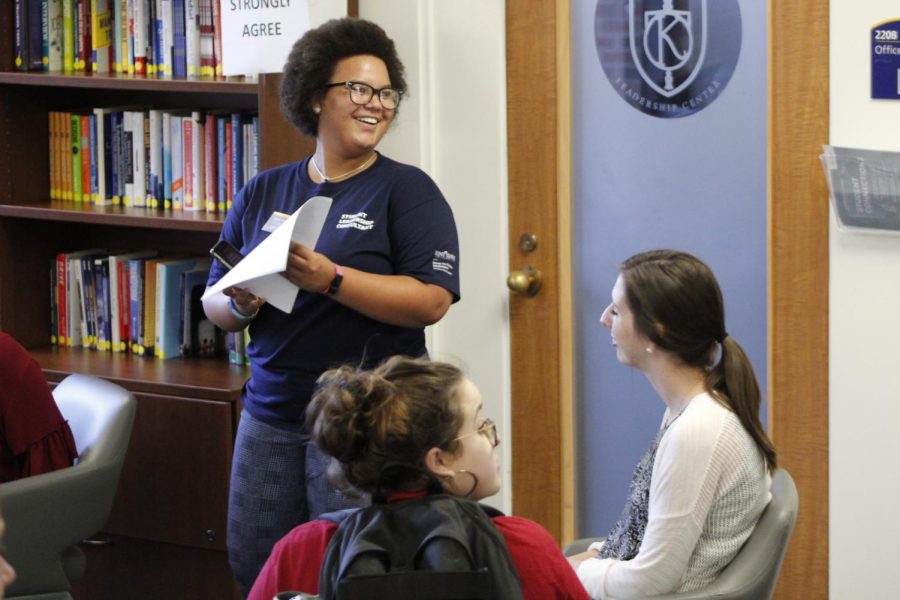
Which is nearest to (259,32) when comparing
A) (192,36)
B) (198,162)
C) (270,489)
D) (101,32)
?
(192,36)

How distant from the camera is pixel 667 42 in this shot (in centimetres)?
305

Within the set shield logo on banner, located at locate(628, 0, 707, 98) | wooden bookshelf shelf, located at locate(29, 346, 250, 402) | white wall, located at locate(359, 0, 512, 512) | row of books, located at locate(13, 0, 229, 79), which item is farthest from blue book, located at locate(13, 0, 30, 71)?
shield logo on banner, located at locate(628, 0, 707, 98)

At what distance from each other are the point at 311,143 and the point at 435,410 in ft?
5.46

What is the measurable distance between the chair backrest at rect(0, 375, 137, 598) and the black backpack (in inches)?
44.8

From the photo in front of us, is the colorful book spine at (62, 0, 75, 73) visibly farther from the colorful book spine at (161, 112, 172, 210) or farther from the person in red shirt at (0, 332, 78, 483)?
the person in red shirt at (0, 332, 78, 483)

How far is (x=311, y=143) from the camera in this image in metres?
3.19

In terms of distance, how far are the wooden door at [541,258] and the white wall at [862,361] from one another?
651 mm

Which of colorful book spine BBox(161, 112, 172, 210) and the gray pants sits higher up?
colorful book spine BBox(161, 112, 172, 210)

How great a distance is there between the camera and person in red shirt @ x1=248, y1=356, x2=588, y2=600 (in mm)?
1625

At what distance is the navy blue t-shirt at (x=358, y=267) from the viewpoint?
2465mm

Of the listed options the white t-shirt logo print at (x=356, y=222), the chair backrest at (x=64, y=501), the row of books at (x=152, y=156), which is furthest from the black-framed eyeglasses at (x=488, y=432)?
the row of books at (x=152, y=156)

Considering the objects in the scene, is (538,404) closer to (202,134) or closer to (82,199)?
(202,134)

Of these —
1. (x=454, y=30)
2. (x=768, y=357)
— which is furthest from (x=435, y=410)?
(x=454, y=30)

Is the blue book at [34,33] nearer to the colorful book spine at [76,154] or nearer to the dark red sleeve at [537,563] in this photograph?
the colorful book spine at [76,154]
